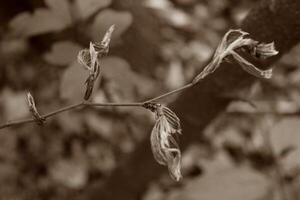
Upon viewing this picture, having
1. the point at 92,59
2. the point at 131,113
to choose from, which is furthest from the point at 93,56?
the point at 131,113

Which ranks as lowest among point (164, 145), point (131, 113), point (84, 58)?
point (131, 113)

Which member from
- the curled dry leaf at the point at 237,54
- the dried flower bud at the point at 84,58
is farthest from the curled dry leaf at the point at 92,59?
the curled dry leaf at the point at 237,54

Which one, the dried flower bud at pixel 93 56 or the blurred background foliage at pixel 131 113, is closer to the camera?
the dried flower bud at pixel 93 56

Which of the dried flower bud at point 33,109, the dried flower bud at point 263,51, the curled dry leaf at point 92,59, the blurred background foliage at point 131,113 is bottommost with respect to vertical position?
the blurred background foliage at point 131,113

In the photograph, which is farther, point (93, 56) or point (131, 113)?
point (131, 113)

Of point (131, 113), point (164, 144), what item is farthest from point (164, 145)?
point (131, 113)

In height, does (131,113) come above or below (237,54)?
below

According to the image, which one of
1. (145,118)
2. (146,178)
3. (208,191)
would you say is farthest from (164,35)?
(208,191)

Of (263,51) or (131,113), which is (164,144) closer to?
(263,51)

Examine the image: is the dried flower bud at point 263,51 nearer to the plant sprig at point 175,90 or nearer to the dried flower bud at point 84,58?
the plant sprig at point 175,90
